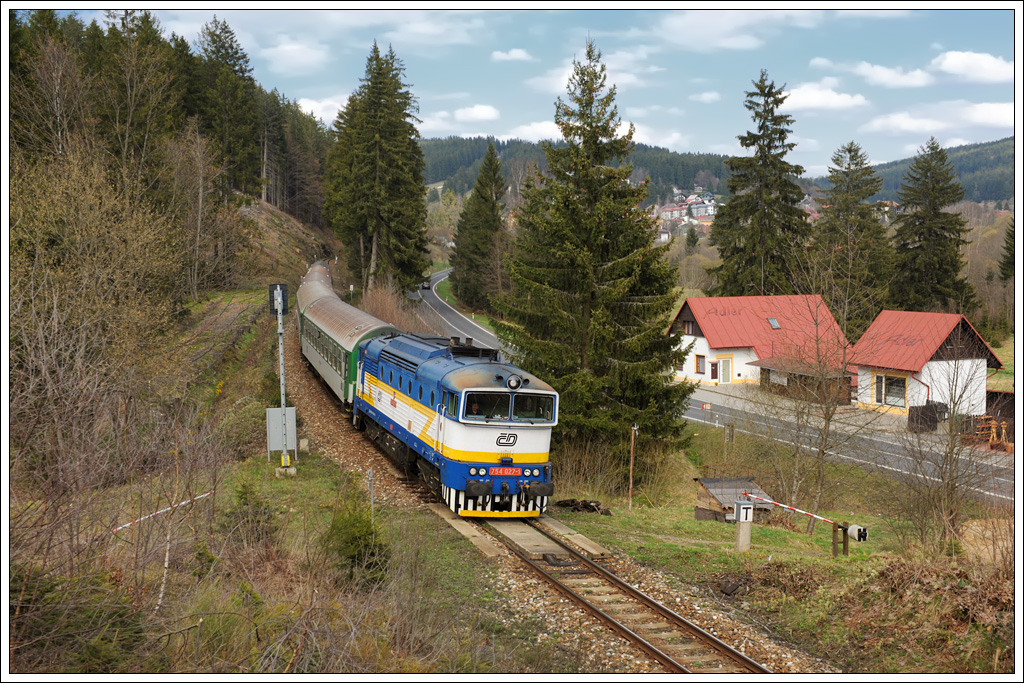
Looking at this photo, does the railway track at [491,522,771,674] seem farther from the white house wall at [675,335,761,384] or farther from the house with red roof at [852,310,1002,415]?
the white house wall at [675,335,761,384]

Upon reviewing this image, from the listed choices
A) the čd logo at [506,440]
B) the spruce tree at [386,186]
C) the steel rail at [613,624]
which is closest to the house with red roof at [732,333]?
the spruce tree at [386,186]

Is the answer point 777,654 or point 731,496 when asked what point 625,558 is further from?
point 731,496

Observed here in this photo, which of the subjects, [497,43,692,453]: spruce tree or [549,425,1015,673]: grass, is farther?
[497,43,692,453]: spruce tree

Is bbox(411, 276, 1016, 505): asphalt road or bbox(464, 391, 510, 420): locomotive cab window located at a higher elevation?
bbox(464, 391, 510, 420): locomotive cab window

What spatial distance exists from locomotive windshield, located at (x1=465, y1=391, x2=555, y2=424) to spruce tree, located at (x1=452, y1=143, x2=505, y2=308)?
4593 centimetres

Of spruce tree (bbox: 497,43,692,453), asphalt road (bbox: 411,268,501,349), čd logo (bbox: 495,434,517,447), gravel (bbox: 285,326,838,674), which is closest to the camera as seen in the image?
gravel (bbox: 285,326,838,674)

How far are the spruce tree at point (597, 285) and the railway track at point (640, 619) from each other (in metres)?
9.91

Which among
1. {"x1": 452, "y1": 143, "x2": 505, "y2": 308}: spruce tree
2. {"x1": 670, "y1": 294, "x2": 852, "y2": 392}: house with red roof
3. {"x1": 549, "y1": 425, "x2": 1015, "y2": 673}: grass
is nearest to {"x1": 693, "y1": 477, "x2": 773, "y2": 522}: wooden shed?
{"x1": 549, "y1": 425, "x2": 1015, "y2": 673}: grass

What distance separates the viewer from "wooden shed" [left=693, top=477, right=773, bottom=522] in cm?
2010

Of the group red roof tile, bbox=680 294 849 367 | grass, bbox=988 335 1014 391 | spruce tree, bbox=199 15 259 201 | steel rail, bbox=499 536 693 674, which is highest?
spruce tree, bbox=199 15 259 201

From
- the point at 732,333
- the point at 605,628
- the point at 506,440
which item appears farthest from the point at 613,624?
the point at 732,333

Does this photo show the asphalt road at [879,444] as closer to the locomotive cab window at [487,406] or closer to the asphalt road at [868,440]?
the asphalt road at [868,440]

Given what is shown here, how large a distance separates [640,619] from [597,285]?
1381 centimetres

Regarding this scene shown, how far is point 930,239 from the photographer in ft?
164
